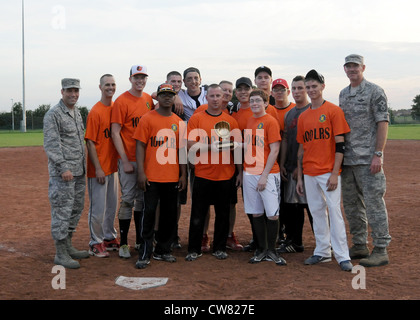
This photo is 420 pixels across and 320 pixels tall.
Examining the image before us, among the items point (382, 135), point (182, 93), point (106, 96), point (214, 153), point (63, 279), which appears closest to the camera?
point (63, 279)

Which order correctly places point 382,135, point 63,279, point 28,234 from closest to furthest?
point 63,279, point 382,135, point 28,234

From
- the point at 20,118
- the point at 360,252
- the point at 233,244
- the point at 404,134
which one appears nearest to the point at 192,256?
the point at 233,244

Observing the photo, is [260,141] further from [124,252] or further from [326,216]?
[124,252]

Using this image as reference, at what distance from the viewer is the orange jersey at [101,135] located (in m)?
5.75

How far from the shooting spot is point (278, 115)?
609 centimetres

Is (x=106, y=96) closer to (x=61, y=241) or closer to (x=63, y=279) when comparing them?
(x=61, y=241)

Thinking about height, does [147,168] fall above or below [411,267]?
above

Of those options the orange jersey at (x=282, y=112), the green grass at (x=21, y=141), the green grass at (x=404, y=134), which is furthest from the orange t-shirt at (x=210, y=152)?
the green grass at (x=404, y=134)

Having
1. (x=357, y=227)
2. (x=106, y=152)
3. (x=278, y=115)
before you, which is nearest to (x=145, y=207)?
(x=106, y=152)

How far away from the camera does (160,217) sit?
5.53 metres

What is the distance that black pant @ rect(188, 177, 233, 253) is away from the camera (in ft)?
18.3

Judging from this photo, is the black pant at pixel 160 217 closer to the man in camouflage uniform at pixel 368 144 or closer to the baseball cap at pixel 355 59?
the man in camouflage uniform at pixel 368 144

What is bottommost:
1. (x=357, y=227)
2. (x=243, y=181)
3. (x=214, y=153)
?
(x=357, y=227)
